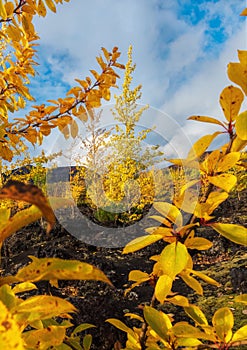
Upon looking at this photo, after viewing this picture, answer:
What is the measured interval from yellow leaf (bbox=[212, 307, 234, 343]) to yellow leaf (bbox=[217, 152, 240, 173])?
0.35 meters

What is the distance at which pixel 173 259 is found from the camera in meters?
0.52

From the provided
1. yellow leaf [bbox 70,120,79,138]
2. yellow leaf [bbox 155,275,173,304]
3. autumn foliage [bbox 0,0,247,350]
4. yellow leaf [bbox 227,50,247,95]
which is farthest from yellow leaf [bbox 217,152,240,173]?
yellow leaf [bbox 70,120,79,138]

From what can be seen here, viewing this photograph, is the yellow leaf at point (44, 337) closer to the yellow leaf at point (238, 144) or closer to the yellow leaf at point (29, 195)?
the yellow leaf at point (29, 195)

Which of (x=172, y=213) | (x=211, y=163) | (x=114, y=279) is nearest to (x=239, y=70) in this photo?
(x=211, y=163)

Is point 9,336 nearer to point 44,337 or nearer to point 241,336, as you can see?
point 44,337

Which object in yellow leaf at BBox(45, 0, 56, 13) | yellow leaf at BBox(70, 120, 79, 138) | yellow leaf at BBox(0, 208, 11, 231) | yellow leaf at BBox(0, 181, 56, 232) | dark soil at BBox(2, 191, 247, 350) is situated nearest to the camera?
yellow leaf at BBox(0, 181, 56, 232)

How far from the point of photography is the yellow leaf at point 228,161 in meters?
0.49

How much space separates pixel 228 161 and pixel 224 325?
1.25 ft

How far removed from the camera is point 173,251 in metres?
0.53

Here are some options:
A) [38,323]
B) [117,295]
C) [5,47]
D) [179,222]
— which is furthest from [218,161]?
[5,47]

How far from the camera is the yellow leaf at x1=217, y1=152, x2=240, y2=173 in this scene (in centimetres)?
49

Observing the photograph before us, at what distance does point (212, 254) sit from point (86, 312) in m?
2.34

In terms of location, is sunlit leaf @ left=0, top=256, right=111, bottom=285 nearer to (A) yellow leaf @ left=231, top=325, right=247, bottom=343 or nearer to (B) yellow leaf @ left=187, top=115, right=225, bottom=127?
(B) yellow leaf @ left=187, top=115, right=225, bottom=127

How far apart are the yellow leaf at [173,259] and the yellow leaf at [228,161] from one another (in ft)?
0.49
